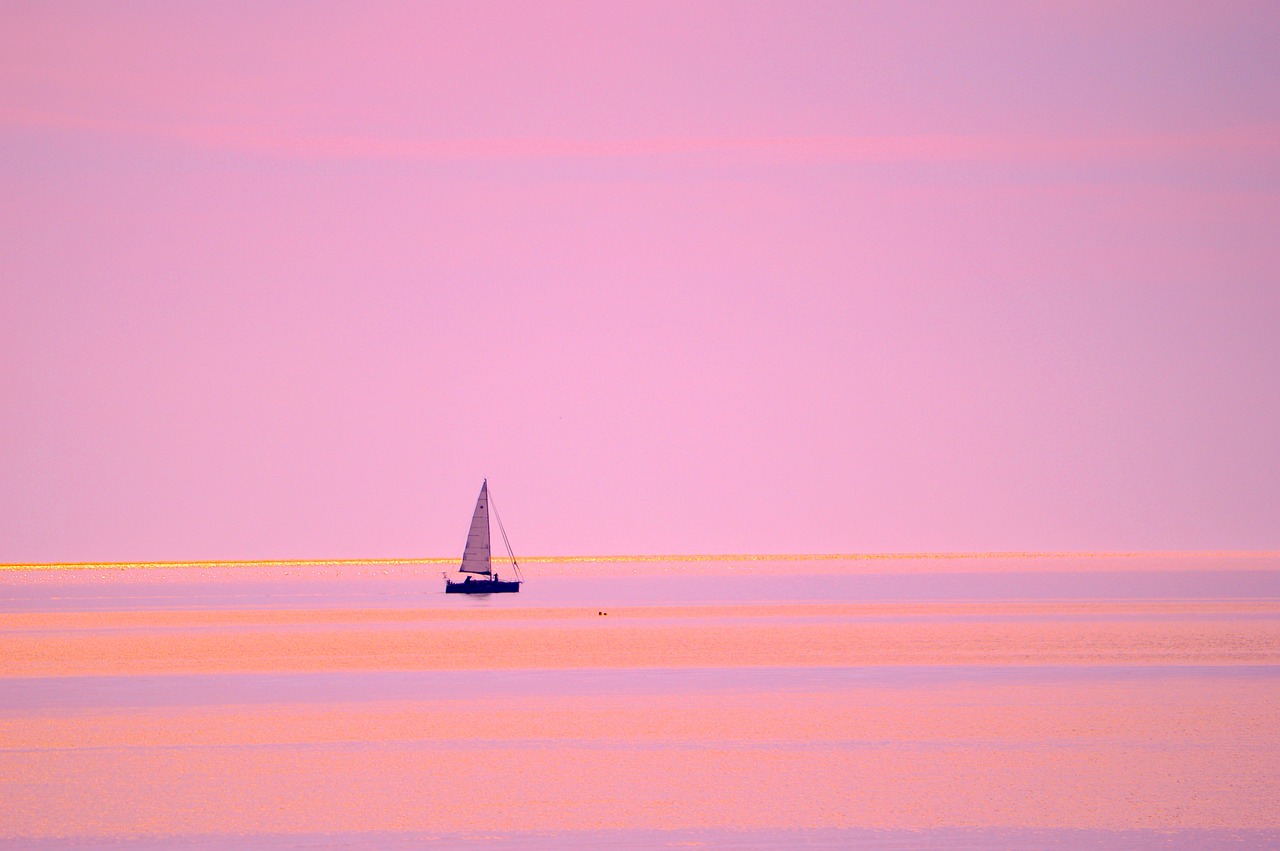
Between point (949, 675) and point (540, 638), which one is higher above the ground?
point (540, 638)

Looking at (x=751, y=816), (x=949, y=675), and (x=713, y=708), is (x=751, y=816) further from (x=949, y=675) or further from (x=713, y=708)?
(x=949, y=675)

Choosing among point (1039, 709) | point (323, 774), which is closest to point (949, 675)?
point (1039, 709)

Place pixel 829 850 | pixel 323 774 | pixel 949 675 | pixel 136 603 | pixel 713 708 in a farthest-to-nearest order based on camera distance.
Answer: pixel 136 603 < pixel 949 675 < pixel 713 708 < pixel 323 774 < pixel 829 850

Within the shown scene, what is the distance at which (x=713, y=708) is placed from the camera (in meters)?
42.4

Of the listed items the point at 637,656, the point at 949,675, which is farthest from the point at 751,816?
the point at 637,656

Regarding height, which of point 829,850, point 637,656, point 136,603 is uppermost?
point 136,603

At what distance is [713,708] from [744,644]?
1102 inches

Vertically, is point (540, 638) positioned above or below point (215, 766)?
above

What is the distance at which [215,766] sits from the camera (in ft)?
106

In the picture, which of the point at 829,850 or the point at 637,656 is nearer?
the point at 829,850

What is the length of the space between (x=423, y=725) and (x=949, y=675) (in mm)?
19028

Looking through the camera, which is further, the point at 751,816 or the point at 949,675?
the point at 949,675

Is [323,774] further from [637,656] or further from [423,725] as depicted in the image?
[637,656]

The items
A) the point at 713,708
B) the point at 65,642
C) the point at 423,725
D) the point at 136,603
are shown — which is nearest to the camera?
the point at 423,725
